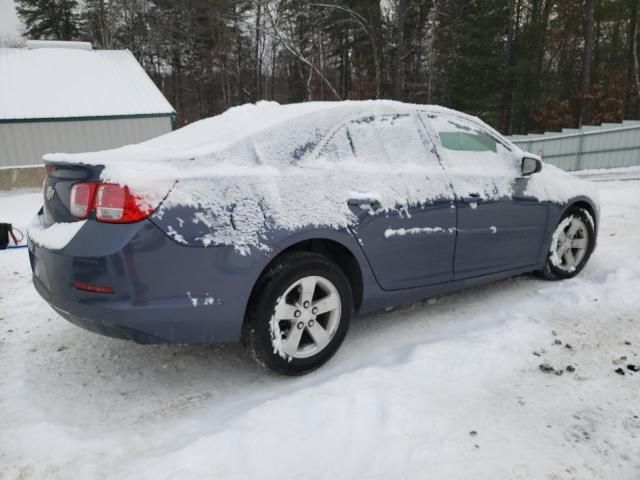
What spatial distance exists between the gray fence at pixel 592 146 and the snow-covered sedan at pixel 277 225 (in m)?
15.6

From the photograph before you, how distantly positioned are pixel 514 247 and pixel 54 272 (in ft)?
10.8

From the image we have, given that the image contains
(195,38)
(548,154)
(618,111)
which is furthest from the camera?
(195,38)

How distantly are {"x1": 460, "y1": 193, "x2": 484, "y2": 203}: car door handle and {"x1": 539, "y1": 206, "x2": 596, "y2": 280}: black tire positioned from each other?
1.12 meters

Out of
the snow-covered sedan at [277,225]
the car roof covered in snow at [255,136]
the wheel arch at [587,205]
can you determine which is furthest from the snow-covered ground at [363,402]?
the car roof covered in snow at [255,136]

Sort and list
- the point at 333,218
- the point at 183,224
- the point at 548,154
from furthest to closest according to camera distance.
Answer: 1. the point at 548,154
2. the point at 333,218
3. the point at 183,224

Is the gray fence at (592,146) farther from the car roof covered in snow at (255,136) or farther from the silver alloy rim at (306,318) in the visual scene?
the silver alloy rim at (306,318)

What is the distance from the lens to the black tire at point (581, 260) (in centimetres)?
436

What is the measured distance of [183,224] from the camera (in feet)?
7.89

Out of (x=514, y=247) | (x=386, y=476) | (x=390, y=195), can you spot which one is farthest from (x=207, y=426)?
(x=514, y=247)

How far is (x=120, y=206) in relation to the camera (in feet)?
7.69

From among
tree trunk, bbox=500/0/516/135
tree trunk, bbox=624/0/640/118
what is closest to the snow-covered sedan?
tree trunk, bbox=500/0/516/135

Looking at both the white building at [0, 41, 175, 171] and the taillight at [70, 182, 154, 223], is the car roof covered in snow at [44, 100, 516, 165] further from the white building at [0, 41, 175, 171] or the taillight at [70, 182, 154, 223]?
the white building at [0, 41, 175, 171]

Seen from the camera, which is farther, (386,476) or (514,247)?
(514,247)

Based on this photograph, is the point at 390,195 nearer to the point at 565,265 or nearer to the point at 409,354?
the point at 409,354
